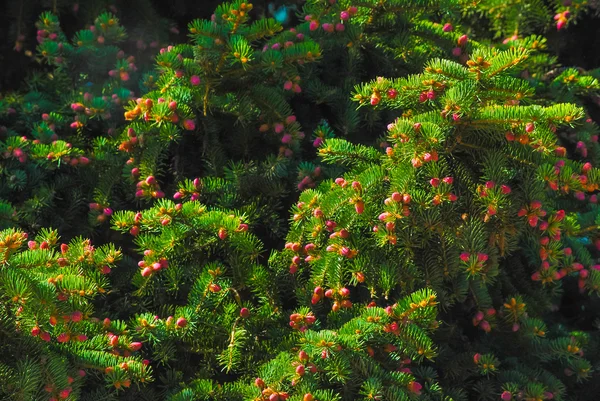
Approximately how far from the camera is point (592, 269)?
179cm

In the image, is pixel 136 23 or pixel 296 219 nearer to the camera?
pixel 296 219

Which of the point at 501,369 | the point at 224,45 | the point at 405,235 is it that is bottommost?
the point at 501,369

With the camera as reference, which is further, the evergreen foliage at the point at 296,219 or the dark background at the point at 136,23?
the dark background at the point at 136,23

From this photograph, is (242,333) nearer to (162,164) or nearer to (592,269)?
(162,164)

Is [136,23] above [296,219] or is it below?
above

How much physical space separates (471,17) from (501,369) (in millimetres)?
1300

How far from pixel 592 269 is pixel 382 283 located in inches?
22.2

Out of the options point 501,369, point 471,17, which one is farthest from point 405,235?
point 471,17

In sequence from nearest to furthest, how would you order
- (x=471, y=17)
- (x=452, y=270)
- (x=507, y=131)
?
(x=507, y=131), (x=452, y=270), (x=471, y=17)

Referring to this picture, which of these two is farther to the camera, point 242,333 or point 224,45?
point 224,45

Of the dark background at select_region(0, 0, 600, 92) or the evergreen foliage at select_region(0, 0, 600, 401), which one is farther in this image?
the dark background at select_region(0, 0, 600, 92)

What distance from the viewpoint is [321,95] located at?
6.43 ft

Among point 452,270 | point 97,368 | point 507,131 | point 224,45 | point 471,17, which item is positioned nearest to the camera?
point 97,368

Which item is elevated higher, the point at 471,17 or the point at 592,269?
the point at 471,17
